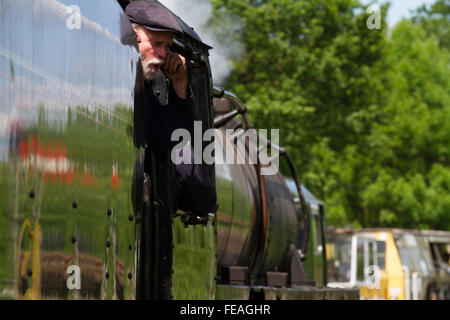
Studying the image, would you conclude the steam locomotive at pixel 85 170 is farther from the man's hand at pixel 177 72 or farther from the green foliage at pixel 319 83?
the green foliage at pixel 319 83

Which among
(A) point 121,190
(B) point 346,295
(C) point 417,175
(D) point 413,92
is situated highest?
(D) point 413,92

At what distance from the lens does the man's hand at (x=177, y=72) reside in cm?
405

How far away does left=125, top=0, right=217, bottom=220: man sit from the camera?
12.2ft

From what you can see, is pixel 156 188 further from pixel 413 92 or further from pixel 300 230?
pixel 413 92

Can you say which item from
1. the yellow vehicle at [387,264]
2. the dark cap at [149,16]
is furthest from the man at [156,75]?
the yellow vehicle at [387,264]

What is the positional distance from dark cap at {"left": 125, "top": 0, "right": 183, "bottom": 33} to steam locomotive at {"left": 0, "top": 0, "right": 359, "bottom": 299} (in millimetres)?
96

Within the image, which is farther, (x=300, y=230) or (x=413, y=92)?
(x=413, y=92)

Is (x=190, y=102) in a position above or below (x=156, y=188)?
above

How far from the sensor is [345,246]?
26.4 m

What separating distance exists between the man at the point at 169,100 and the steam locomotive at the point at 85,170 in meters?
0.07

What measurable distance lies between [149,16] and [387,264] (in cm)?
2242

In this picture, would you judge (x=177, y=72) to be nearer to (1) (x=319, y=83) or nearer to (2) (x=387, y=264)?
(1) (x=319, y=83)
